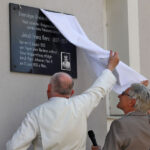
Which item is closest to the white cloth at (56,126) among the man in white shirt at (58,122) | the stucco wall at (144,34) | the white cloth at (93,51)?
the man in white shirt at (58,122)

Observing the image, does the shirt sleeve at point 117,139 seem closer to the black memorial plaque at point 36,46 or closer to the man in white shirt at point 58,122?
the man in white shirt at point 58,122

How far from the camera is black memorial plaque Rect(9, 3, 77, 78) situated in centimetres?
499

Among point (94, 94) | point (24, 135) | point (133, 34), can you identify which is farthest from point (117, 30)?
point (24, 135)

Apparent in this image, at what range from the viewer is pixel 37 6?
5.23 metres

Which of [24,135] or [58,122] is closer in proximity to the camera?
[24,135]

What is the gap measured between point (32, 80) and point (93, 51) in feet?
2.22

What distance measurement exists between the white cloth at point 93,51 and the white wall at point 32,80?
18 cm

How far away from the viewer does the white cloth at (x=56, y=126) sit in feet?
13.9

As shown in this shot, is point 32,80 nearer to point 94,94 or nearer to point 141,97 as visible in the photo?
point 94,94

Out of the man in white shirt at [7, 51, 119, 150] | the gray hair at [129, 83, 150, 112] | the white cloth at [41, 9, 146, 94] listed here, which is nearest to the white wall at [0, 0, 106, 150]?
the white cloth at [41, 9, 146, 94]

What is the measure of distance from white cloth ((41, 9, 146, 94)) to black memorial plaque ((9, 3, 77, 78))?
130mm

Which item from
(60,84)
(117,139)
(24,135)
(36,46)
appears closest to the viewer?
(24,135)

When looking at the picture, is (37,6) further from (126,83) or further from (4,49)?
(126,83)

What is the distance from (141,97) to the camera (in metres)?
4.73
